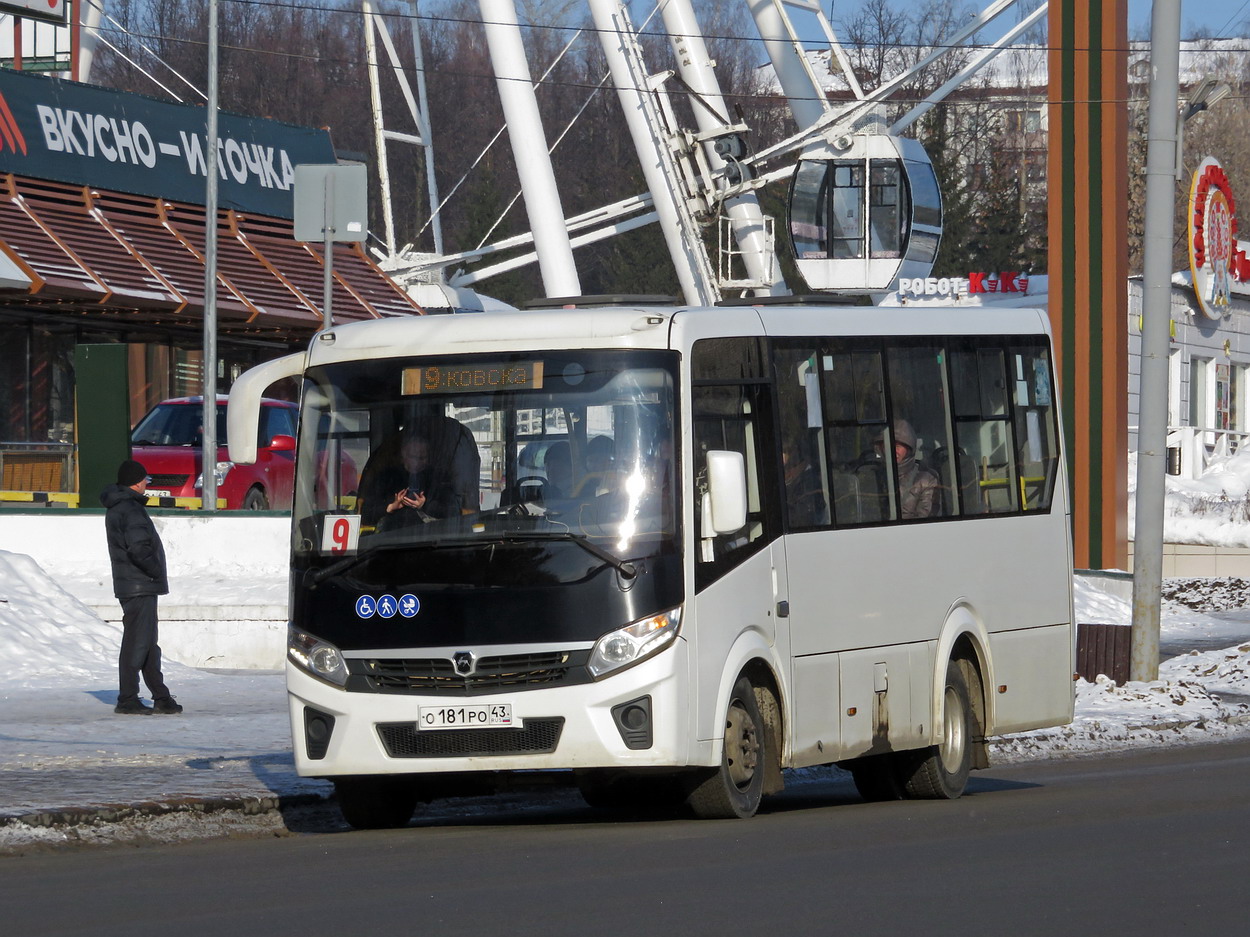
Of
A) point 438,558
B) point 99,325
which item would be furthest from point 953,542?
point 99,325

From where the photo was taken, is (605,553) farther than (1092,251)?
No

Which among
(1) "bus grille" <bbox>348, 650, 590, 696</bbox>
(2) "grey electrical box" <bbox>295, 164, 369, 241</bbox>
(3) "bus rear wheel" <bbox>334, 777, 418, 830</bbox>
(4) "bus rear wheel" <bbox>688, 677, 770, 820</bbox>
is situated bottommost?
(3) "bus rear wheel" <bbox>334, 777, 418, 830</bbox>

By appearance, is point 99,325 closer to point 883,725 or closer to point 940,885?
point 883,725

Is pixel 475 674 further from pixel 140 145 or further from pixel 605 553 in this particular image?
pixel 140 145

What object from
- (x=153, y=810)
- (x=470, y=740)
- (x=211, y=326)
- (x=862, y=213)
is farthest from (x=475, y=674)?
(x=862, y=213)

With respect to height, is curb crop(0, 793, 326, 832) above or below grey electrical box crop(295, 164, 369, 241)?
below

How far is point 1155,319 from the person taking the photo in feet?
60.6

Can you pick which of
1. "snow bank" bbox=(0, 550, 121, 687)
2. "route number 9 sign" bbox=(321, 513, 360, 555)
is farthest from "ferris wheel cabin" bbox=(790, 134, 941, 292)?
"route number 9 sign" bbox=(321, 513, 360, 555)

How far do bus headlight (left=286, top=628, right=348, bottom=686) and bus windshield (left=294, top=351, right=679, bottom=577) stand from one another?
0.32 meters

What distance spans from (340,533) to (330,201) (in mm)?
7774

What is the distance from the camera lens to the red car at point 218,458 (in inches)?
1013

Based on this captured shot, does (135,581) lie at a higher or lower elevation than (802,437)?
lower

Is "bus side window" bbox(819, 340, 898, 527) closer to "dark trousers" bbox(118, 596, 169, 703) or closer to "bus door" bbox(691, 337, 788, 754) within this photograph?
"bus door" bbox(691, 337, 788, 754)

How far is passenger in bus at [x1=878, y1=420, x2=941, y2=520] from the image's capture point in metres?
11.8
